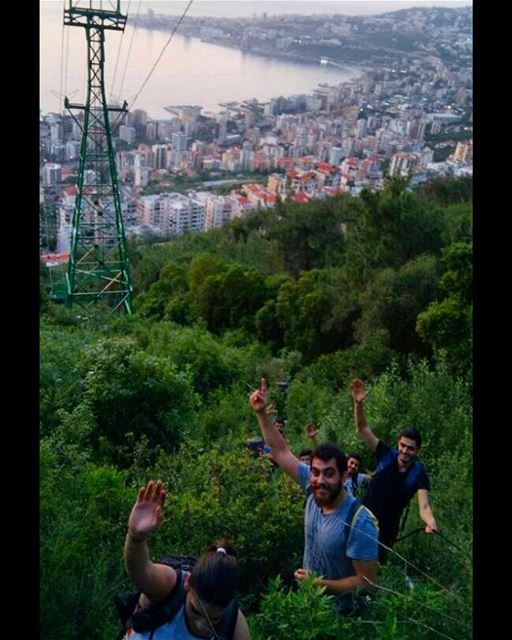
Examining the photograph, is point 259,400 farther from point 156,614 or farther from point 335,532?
point 156,614

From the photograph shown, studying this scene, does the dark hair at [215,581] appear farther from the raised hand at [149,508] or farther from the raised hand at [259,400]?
the raised hand at [259,400]

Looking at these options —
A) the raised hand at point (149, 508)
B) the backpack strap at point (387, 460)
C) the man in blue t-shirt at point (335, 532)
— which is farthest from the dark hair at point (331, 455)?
the raised hand at point (149, 508)

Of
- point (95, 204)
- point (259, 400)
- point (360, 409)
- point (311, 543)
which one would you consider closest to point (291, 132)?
point (95, 204)

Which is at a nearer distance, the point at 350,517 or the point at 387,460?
the point at 350,517

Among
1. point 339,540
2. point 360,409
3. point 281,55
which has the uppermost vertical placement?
point 281,55

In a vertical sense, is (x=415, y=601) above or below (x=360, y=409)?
below

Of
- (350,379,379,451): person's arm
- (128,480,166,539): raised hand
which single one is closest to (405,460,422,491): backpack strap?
(350,379,379,451): person's arm
